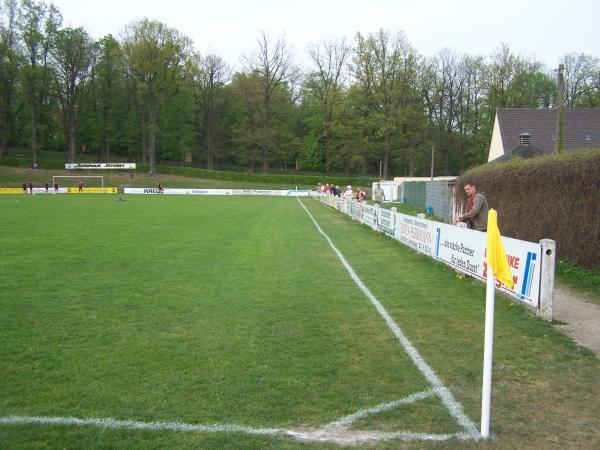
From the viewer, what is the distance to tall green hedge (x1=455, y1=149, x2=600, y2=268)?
9874 mm

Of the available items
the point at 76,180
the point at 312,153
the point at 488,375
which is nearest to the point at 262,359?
the point at 488,375

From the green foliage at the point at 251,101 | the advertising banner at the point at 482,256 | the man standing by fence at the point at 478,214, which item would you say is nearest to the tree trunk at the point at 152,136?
the green foliage at the point at 251,101

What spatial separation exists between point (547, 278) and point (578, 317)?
95 cm

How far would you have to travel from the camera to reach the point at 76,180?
6372 centimetres

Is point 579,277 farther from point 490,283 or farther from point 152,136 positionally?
point 152,136

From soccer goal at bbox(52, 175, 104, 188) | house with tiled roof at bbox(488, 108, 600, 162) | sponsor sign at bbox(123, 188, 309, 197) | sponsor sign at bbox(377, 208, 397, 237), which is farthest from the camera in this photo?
soccer goal at bbox(52, 175, 104, 188)

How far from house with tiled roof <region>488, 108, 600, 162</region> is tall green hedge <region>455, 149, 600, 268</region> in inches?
956

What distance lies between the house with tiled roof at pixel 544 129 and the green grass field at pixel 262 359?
3170 cm

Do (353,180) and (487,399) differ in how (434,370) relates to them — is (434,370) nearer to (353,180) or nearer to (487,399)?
(487,399)

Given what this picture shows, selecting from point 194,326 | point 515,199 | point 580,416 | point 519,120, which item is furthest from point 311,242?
point 519,120

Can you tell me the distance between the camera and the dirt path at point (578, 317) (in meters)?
6.22

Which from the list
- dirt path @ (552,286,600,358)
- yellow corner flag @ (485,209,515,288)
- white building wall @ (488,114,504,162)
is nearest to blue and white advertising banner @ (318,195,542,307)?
dirt path @ (552,286,600,358)

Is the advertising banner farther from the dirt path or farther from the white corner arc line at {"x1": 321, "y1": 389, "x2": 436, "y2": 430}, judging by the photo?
the white corner arc line at {"x1": 321, "y1": 389, "x2": 436, "y2": 430}

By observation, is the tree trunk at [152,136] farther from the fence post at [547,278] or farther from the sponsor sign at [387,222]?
the fence post at [547,278]
